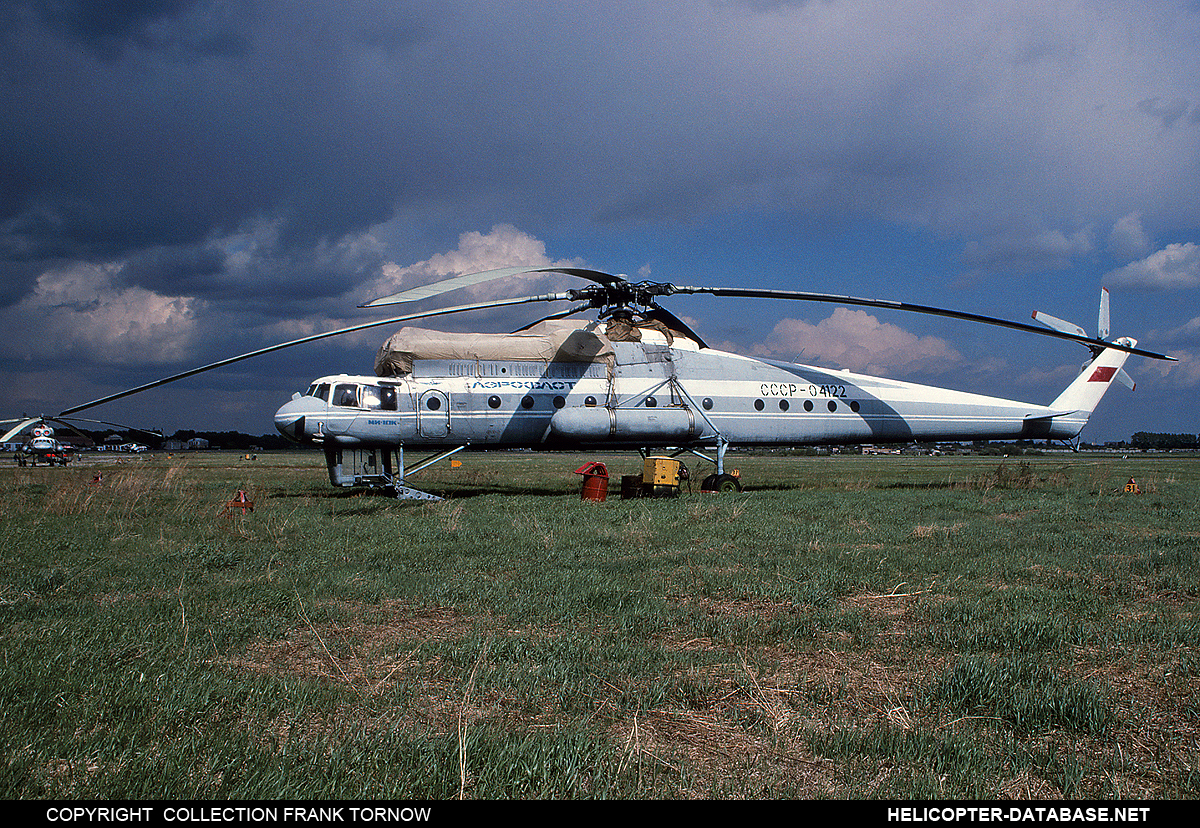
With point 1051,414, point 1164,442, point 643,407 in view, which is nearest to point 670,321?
point 643,407

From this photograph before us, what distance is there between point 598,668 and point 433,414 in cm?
1370

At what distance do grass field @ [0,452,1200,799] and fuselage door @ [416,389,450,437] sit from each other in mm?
7701

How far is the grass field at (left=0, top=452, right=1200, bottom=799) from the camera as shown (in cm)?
301

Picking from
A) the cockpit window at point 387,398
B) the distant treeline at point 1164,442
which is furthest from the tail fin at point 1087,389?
the distant treeline at point 1164,442

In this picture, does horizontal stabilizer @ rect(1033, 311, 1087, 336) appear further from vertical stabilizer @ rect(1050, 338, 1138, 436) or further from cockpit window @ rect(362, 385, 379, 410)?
cockpit window @ rect(362, 385, 379, 410)

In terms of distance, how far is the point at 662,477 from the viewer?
16.4m

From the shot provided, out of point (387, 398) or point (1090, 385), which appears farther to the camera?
point (1090, 385)

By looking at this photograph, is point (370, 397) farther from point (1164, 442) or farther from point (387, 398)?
point (1164, 442)

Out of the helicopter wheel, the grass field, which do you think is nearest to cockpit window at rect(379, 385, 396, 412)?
the grass field

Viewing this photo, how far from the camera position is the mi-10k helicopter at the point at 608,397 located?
54.9ft

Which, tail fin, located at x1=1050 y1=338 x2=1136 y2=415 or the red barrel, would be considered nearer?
the red barrel

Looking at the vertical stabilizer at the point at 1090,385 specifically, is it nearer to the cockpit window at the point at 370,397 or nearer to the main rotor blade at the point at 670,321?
the main rotor blade at the point at 670,321

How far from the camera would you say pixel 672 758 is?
3172mm

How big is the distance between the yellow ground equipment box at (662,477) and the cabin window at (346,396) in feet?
24.8
